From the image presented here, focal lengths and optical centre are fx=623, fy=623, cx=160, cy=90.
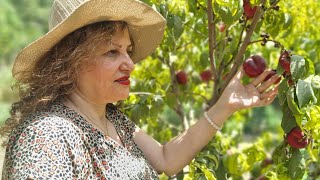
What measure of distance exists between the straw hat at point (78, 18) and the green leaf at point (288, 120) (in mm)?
543

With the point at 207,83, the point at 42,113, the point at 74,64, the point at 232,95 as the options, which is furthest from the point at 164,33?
the point at 207,83

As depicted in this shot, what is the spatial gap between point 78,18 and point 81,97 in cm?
27

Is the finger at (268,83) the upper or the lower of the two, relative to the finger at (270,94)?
upper

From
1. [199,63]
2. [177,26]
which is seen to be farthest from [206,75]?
[177,26]

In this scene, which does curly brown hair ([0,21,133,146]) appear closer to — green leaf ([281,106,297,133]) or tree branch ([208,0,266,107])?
tree branch ([208,0,266,107])

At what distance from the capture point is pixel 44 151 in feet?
5.70

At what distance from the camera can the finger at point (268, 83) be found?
2.16 meters

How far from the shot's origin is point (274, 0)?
2262 mm

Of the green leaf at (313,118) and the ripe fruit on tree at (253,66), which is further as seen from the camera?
the ripe fruit on tree at (253,66)

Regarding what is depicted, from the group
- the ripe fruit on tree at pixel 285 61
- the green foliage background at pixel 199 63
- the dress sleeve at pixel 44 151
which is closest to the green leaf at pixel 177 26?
the green foliage background at pixel 199 63

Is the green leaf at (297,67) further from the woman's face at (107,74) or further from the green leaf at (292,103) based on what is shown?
the woman's face at (107,74)

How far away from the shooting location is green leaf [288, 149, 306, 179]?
208 centimetres

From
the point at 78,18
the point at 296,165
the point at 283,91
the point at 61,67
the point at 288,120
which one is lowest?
the point at 296,165

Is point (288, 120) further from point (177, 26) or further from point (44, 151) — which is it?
point (44, 151)
